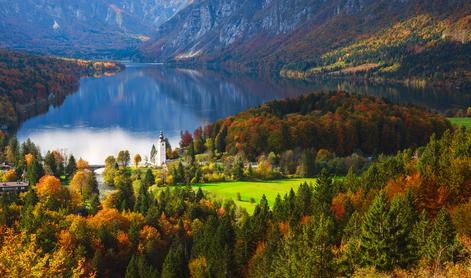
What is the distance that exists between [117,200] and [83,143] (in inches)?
1713

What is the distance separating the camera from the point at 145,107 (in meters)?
129

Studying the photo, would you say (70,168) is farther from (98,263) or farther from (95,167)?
Answer: (98,263)

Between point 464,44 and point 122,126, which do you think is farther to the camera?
point 464,44

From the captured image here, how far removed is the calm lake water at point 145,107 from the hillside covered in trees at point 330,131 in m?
13.4

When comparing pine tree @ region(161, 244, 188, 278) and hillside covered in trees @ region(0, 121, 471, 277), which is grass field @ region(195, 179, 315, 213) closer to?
hillside covered in trees @ region(0, 121, 471, 277)

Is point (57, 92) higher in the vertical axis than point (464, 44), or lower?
lower

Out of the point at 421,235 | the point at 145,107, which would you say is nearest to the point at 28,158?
the point at 421,235

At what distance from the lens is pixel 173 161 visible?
220 feet

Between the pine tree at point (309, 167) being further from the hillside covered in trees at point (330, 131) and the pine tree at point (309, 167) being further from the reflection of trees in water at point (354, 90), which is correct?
the reflection of trees in water at point (354, 90)

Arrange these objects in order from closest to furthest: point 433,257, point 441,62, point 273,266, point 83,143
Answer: point 433,257 → point 273,266 → point 83,143 → point 441,62

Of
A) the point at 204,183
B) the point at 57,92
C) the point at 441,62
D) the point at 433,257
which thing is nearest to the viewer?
the point at 433,257

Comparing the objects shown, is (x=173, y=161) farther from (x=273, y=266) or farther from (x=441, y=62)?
(x=441, y=62)

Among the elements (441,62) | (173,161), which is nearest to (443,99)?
(441,62)

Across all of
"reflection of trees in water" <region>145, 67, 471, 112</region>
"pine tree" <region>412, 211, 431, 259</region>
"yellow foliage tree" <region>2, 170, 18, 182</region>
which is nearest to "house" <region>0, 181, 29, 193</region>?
"yellow foliage tree" <region>2, 170, 18, 182</region>
